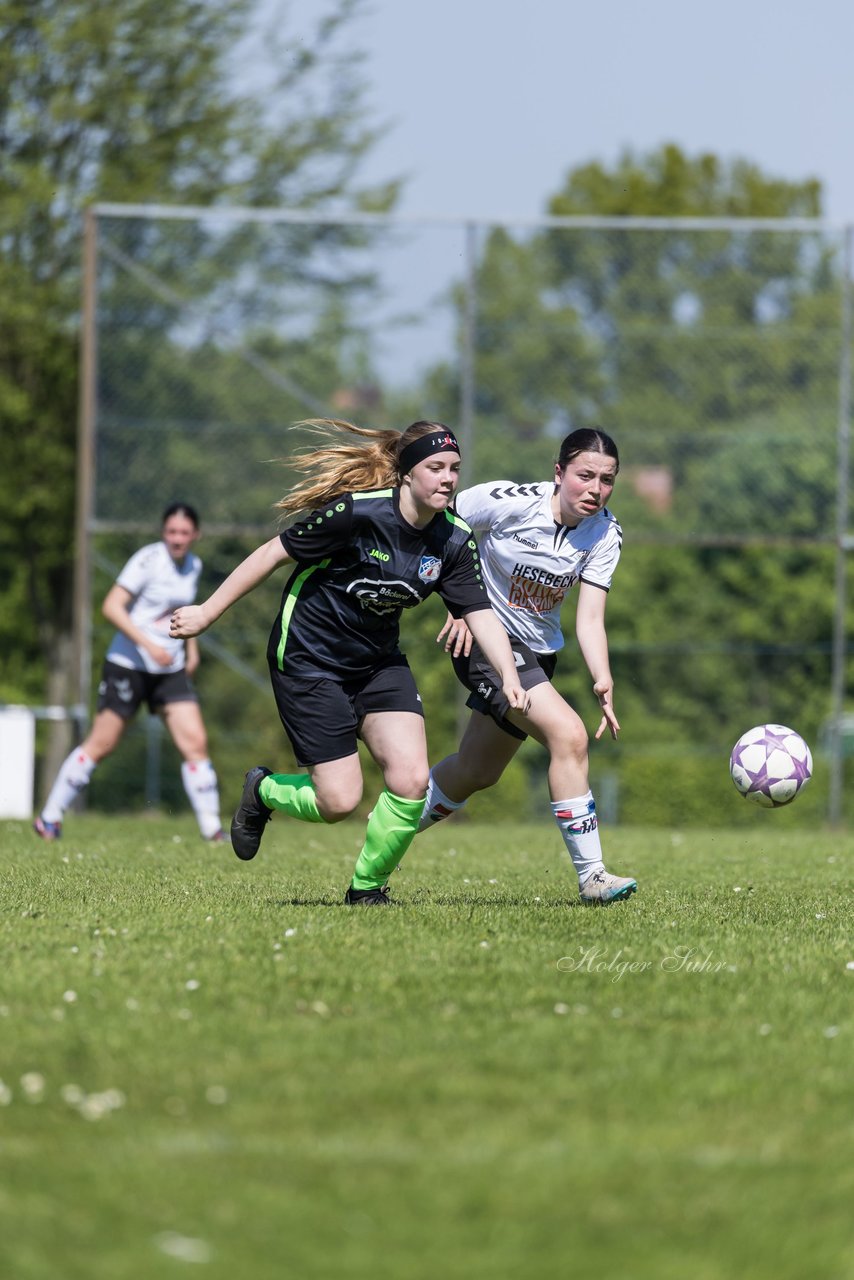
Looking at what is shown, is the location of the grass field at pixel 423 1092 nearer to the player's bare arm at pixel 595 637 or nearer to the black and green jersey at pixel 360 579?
the player's bare arm at pixel 595 637

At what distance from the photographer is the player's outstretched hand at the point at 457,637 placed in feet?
25.5

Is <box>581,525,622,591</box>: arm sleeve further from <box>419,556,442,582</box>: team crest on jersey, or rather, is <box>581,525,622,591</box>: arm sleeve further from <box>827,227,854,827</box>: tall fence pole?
<box>827,227,854,827</box>: tall fence pole

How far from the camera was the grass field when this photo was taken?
119 inches

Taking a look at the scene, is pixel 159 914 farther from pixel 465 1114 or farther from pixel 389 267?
pixel 389 267

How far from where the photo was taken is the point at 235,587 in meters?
7.00

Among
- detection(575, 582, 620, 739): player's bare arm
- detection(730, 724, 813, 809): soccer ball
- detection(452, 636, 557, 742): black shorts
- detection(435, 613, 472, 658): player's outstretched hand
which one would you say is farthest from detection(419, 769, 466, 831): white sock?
detection(730, 724, 813, 809): soccer ball

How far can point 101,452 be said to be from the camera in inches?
705

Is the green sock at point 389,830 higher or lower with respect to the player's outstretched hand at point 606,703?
lower

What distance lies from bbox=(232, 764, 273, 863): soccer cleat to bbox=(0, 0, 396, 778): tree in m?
17.3

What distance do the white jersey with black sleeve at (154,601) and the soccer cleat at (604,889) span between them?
16.9 ft

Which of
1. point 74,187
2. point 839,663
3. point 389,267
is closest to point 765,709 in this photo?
point 839,663

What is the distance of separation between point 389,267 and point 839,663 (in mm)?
6763

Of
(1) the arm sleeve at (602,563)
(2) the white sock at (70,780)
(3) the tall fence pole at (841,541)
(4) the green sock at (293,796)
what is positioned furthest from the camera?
(3) the tall fence pole at (841,541)

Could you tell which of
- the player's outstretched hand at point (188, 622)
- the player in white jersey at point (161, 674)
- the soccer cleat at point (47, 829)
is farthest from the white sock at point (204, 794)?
the player's outstretched hand at point (188, 622)
